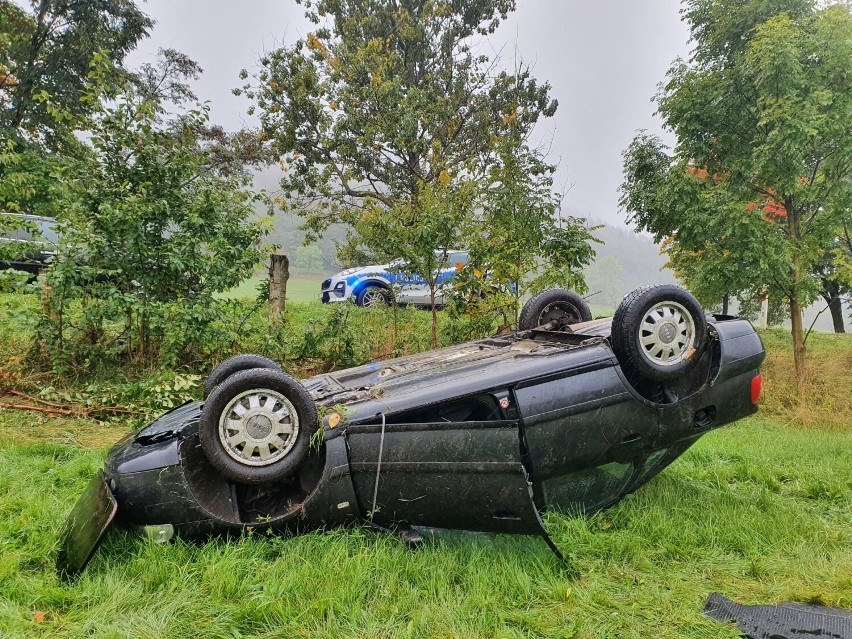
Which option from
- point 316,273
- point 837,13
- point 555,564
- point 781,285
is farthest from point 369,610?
Answer: point 316,273

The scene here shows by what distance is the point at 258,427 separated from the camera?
2637 mm

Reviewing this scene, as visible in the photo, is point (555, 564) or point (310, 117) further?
point (310, 117)

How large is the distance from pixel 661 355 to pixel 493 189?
14.9ft

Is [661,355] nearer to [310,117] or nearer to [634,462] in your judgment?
[634,462]

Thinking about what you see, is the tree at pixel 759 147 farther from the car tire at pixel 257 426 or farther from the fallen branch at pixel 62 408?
the fallen branch at pixel 62 408

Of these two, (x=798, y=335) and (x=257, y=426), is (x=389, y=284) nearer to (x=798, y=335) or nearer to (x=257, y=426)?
(x=257, y=426)

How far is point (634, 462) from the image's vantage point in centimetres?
316

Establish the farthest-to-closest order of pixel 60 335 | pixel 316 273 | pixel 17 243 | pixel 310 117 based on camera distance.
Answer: pixel 316 273 < pixel 310 117 < pixel 60 335 < pixel 17 243

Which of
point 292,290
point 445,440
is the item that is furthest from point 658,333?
point 292,290

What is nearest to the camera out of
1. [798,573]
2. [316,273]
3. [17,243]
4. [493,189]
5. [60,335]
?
[798,573]

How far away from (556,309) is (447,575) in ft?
9.59

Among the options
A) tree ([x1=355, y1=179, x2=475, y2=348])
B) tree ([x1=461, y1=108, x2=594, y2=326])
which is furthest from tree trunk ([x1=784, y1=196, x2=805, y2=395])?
tree ([x1=355, y1=179, x2=475, y2=348])

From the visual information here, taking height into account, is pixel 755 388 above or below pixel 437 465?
above

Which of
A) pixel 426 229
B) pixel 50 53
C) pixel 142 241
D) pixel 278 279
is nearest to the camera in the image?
pixel 142 241
